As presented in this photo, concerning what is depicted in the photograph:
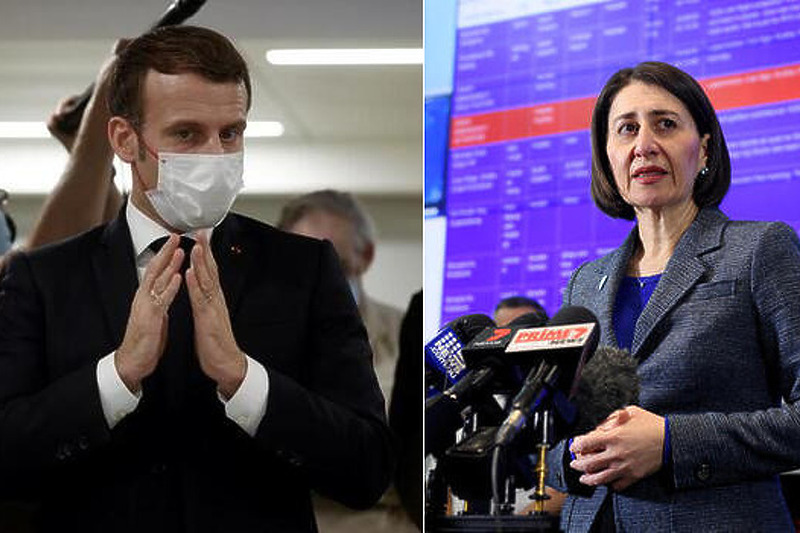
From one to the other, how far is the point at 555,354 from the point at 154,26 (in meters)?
1.82

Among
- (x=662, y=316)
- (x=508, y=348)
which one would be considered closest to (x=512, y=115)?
(x=662, y=316)

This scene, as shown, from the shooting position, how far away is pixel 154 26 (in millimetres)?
3125

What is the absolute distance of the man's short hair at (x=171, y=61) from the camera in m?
2.85

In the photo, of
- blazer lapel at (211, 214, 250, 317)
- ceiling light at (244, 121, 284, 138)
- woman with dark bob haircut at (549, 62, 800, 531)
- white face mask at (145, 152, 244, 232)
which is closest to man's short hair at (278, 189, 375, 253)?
ceiling light at (244, 121, 284, 138)

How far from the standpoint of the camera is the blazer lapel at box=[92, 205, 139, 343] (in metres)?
2.72

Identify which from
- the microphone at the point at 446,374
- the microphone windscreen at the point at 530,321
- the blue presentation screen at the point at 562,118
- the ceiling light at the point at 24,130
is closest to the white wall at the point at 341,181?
the ceiling light at the point at 24,130

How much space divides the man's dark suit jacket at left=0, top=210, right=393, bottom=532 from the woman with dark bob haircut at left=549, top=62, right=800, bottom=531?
525 mm

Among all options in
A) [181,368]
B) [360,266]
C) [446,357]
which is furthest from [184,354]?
[446,357]

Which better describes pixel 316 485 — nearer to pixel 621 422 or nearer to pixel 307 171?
pixel 621 422

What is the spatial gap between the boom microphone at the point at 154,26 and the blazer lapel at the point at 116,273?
1.52ft

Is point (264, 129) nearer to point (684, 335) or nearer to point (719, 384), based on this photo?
point (684, 335)

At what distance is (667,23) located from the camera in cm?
315

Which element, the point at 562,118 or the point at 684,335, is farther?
the point at 562,118

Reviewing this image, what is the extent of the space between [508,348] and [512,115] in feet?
5.48
